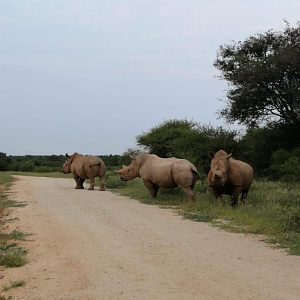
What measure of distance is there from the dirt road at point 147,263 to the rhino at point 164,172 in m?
3.49

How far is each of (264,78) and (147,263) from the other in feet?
57.4

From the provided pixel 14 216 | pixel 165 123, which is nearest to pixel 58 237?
pixel 14 216

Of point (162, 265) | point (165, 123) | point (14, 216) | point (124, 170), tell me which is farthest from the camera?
point (165, 123)

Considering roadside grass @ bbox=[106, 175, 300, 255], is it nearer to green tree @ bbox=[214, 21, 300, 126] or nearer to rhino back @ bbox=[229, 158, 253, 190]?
rhino back @ bbox=[229, 158, 253, 190]

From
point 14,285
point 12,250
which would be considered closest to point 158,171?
point 12,250

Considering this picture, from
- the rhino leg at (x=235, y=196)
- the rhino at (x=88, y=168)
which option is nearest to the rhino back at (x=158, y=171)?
the rhino leg at (x=235, y=196)

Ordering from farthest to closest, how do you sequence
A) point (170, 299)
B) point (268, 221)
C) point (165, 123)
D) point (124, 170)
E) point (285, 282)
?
point (165, 123) → point (124, 170) → point (268, 221) → point (285, 282) → point (170, 299)

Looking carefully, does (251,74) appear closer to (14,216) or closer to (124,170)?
(124,170)

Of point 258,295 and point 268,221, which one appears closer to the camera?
point 258,295

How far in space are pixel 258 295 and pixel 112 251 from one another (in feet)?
8.92

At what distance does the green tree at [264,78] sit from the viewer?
21625mm

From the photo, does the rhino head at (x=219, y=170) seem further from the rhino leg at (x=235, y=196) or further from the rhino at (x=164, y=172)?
the rhino at (x=164, y=172)

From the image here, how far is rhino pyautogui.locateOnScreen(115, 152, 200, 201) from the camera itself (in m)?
13.3

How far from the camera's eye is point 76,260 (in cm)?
626
